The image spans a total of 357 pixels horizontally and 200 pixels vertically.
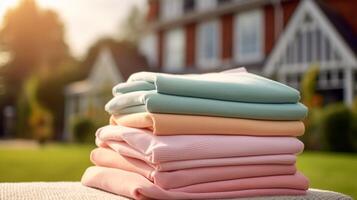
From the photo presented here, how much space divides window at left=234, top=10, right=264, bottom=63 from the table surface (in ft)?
39.5

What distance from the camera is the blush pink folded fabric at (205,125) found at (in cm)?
97

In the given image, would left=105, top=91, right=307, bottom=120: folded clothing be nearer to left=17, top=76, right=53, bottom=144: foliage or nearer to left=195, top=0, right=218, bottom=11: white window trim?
left=195, top=0, right=218, bottom=11: white window trim

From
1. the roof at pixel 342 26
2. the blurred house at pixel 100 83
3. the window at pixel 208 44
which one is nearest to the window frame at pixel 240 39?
the window at pixel 208 44

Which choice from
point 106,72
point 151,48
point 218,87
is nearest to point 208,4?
point 151,48

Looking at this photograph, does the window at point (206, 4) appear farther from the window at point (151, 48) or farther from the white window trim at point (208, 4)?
the window at point (151, 48)

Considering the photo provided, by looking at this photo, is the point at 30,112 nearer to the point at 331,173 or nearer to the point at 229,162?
the point at 331,173

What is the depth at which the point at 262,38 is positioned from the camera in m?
13.0

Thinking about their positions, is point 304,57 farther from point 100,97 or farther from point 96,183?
point 96,183

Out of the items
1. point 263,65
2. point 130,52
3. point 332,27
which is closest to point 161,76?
point 332,27

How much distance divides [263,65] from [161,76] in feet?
38.4

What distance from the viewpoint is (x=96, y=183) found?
1.20 m

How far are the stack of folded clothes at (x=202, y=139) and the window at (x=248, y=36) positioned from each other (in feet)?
39.4

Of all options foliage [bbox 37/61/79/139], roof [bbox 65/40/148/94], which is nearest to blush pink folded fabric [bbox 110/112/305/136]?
roof [bbox 65/40/148/94]

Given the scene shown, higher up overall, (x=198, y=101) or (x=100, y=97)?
(x=198, y=101)
